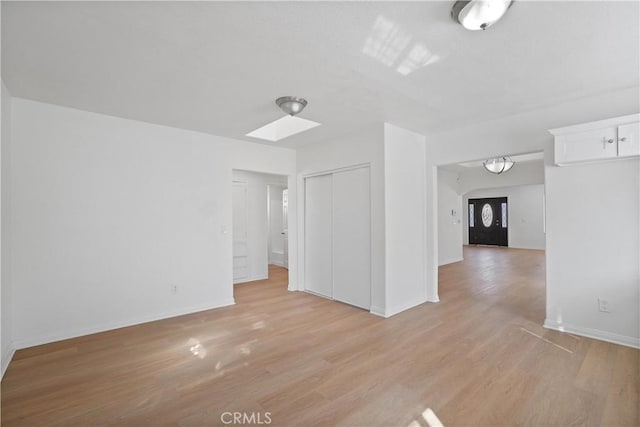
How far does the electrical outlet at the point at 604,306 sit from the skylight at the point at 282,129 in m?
3.76

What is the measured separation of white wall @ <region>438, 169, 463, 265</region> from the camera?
814 cm

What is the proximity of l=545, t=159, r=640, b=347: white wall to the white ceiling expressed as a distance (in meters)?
0.86

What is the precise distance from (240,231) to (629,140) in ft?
18.3

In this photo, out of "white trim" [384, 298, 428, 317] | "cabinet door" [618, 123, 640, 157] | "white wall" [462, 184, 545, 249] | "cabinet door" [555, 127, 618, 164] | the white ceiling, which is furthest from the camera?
"white wall" [462, 184, 545, 249]

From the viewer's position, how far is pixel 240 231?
5.90 m

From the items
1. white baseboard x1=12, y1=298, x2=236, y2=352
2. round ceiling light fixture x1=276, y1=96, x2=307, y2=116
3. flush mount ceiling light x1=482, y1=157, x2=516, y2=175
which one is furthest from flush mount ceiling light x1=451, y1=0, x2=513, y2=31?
flush mount ceiling light x1=482, y1=157, x2=516, y2=175

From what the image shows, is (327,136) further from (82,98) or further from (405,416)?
(405,416)

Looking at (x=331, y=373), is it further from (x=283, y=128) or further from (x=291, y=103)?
(x=283, y=128)

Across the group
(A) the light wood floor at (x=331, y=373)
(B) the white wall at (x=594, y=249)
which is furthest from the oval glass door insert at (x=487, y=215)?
(B) the white wall at (x=594, y=249)

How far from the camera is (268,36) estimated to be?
194cm

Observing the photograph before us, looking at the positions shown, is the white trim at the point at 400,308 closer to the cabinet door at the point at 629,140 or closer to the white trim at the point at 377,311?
the white trim at the point at 377,311

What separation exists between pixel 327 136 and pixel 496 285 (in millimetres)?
4083

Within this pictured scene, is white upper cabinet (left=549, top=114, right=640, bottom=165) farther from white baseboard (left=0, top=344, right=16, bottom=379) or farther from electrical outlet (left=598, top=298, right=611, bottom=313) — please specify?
white baseboard (left=0, top=344, right=16, bottom=379)

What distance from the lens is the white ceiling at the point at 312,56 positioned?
1.74 m
